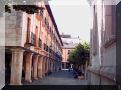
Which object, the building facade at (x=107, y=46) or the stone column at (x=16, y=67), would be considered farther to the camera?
the stone column at (x=16, y=67)

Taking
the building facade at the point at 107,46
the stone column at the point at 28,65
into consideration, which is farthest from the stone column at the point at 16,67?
the building facade at the point at 107,46

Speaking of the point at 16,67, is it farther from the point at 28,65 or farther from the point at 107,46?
the point at 107,46

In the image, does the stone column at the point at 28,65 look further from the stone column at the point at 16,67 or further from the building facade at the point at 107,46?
the building facade at the point at 107,46

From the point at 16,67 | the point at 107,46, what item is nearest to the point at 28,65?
the point at 16,67

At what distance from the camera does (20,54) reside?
719 inches

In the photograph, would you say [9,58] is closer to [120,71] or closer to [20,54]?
[20,54]

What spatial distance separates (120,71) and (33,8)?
231 centimetres

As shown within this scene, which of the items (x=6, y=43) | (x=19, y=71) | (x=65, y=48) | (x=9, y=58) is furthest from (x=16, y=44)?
(x=65, y=48)

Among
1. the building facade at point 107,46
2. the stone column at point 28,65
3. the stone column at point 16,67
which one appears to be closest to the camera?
the building facade at point 107,46

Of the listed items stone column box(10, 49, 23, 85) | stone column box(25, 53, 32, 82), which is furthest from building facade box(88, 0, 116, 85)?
stone column box(25, 53, 32, 82)

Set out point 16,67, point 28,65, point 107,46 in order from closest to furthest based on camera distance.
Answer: point 107,46 → point 16,67 → point 28,65

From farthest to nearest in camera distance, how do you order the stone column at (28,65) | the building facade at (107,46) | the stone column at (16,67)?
the stone column at (28,65), the stone column at (16,67), the building facade at (107,46)

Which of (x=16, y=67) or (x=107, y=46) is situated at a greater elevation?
(x=107, y=46)

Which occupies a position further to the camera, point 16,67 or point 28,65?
point 28,65
